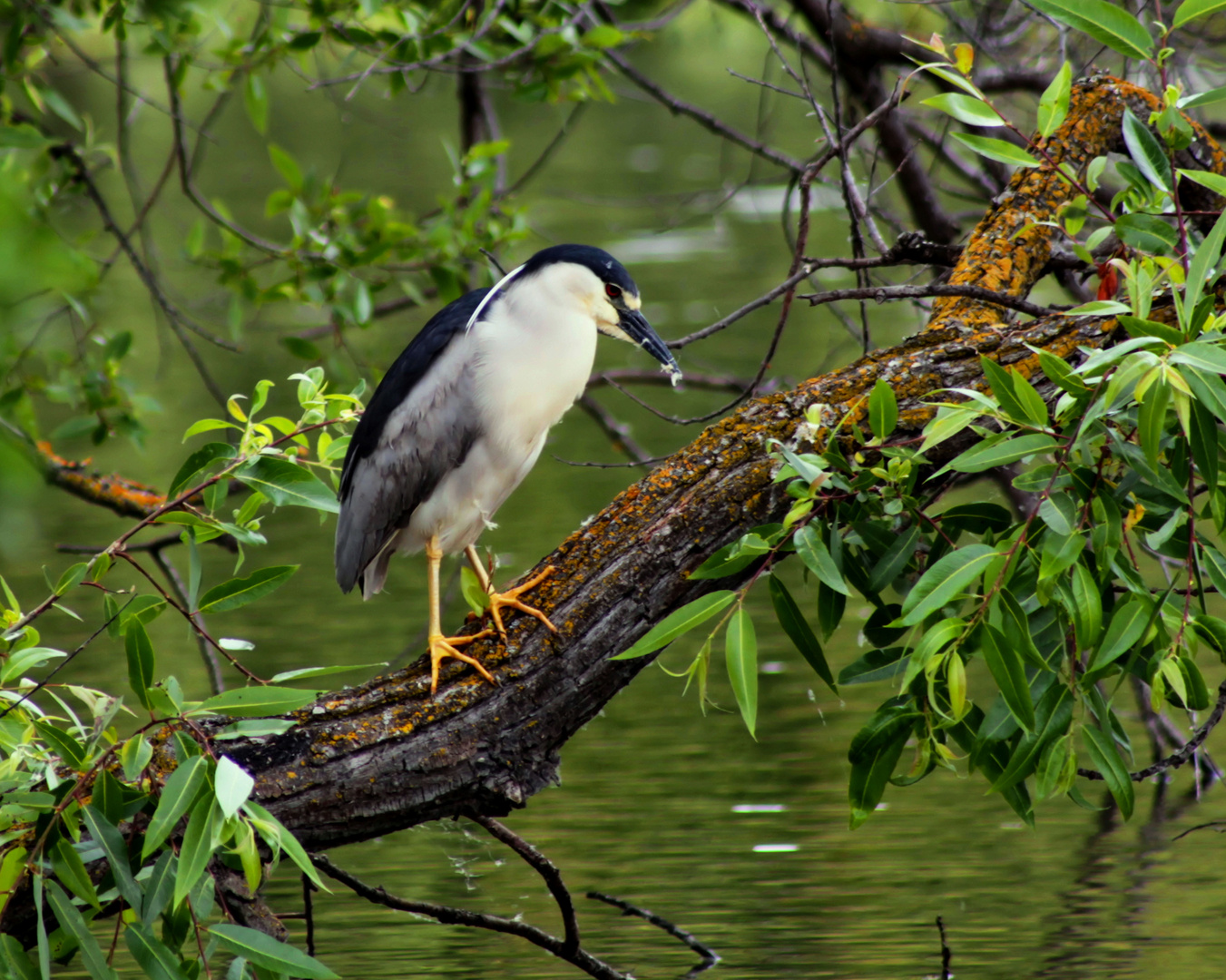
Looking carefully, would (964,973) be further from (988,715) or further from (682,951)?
(988,715)

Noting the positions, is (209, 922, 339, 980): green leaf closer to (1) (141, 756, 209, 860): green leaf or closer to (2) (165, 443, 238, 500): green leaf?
(1) (141, 756, 209, 860): green leaf

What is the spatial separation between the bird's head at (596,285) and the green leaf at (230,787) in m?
1.47

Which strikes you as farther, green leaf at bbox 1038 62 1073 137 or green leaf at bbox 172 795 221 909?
green leaf at bbox 1038 62 1073 137

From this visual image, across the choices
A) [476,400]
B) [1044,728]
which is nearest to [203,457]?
[476,400]

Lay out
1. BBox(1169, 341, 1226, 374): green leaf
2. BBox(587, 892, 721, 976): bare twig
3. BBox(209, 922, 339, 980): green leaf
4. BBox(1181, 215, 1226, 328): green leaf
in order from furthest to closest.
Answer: BBox(587, 892, 721, 976): bare twig < BBox(209, 922, 339, 980): green leaf < BBox(1181, 215, 1226, 328): green leaf < BBox(1169, 341, 1226, 374): green leaf

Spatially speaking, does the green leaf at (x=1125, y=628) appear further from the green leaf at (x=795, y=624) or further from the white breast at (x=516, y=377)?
the white breast at (x=516, y=377)

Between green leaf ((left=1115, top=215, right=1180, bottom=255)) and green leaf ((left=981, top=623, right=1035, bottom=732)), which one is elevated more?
green leaf ((left=1115, top=215, right=1180, bottom=255))

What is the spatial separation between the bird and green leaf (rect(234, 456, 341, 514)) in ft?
2.50

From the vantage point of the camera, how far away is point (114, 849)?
7.66 feet

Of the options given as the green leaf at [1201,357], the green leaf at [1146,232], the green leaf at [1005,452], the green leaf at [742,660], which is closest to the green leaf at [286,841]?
the green leaf at [742,660]

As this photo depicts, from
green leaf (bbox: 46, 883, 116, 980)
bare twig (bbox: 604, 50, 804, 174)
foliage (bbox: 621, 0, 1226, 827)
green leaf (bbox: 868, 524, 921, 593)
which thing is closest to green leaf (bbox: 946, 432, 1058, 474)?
foliage (bbox: 621, 0, 1226, 827)

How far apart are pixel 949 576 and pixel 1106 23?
2.76ft

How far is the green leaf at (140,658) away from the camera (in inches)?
92.7

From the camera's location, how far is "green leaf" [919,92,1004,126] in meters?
2.18
